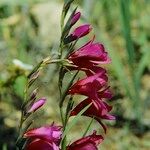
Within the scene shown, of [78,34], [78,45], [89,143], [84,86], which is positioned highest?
[78,34]

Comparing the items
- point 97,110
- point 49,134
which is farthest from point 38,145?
point 97,110

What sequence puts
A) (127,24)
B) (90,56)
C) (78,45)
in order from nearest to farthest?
(90,56) → (127,24) → (78,45)

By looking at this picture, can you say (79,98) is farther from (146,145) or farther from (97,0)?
(97,0)

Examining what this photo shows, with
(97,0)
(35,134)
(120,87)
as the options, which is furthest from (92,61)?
(97,0)

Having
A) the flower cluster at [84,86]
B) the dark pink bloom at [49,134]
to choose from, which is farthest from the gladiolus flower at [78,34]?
the dark pink bloom at [49,134]

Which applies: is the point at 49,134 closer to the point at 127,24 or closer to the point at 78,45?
the point at 127,24

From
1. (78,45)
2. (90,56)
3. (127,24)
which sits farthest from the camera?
(78,45)

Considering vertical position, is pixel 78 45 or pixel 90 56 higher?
pixel 90 56

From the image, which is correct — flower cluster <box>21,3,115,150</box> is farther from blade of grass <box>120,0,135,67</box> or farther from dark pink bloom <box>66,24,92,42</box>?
blade of grass <box>120,0,135,67</box>

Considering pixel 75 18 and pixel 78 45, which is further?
pixel 78 45
